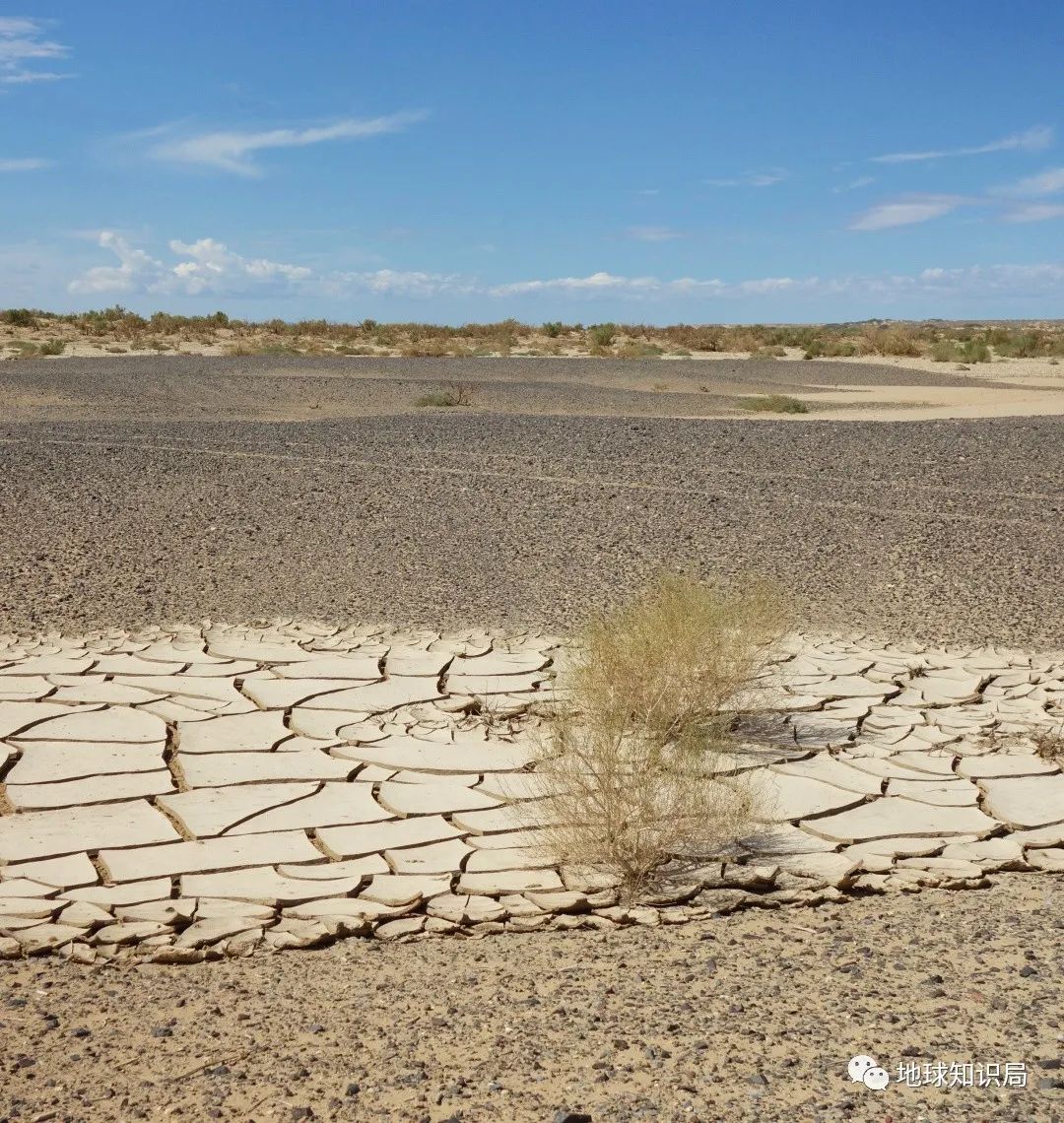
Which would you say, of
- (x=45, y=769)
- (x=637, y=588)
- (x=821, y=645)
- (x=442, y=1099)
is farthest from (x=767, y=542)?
(x=442, y=1099)

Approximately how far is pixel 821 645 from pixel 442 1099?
4.67 meters

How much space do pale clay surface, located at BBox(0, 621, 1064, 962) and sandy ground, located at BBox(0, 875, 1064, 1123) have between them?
22cm

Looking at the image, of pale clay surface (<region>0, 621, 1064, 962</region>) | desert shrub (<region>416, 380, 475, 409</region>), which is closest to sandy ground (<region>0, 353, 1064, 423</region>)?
desert shrub (<region>416, 380, 475, 409</region>)

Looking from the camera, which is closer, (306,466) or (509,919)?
(509,919)

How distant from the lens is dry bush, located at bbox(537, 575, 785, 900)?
4.49 m

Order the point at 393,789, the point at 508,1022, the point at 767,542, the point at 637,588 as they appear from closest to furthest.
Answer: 1. the point at 508,1022
2. the point at 393,789
3. the point at 637,588
4. the point at 767,542

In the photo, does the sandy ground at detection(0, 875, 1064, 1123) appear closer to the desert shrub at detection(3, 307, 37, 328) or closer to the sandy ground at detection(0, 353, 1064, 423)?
the sandy ground at detection(0, 353, 1064, 423)

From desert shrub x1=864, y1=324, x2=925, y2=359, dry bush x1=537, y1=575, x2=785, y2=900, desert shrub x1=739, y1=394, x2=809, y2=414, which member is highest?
desert shrub x1=864, y1=324, x2=925, y2=359

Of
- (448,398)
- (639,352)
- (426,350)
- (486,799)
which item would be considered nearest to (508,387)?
(448,398)

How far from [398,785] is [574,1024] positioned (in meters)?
2.00

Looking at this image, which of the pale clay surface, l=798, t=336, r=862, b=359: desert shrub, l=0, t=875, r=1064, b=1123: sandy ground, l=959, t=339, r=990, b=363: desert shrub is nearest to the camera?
l=0, t=875, r=1064, b=1123: sandy ground

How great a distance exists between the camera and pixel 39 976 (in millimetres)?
3736

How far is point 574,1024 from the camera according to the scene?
3.39 m

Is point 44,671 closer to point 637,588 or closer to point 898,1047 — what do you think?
point 637,588
